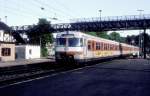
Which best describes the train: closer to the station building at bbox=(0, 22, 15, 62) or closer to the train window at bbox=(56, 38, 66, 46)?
the train window at bbox=(56, 38, 66, 46)

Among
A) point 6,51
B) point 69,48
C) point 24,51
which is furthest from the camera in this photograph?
point 24,51

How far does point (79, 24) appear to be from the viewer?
59.0m

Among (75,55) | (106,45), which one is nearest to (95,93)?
(75,55)

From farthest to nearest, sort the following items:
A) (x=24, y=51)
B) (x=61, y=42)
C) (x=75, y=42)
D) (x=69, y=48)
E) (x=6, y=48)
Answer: (x=24, y=51), (x=6, y=48), (x=61, y=42), (x=75, y=42), (x=69, y=48)

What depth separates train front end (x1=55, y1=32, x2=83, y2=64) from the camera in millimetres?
27266

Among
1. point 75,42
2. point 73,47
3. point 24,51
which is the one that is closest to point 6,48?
point 24,51

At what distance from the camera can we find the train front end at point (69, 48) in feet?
89.5

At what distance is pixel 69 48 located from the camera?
27531mm

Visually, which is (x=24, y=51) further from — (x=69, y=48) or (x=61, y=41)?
(x=69, y=48)

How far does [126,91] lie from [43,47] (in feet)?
221

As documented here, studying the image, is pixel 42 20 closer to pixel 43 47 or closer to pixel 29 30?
pixel 43 47

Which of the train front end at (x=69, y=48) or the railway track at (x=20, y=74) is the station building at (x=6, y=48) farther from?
the railway track at (x=20, y=74)

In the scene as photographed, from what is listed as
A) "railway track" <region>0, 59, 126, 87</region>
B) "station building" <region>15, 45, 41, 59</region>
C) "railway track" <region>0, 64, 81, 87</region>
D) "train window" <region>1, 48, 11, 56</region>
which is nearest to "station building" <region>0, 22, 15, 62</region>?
"train window" <region>1, 48, 11, 56</region>

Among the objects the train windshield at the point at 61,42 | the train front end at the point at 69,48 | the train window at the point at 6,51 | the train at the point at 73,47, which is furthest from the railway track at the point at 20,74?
the train window at the point at 6,51
